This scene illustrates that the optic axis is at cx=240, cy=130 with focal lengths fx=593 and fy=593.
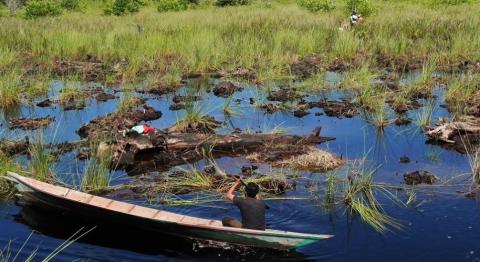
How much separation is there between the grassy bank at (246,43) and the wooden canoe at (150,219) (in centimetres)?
966

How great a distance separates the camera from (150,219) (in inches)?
289

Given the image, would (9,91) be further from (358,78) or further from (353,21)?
(353,21)

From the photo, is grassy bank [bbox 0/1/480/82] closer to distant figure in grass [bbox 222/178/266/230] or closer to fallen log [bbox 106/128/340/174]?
fallen log [bbox 106/128/340/174]

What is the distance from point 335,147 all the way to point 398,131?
1.80 m

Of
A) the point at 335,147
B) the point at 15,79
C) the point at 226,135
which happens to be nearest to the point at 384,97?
the point at 335,147

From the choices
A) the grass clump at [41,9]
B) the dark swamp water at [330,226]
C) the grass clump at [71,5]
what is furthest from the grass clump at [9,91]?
the grass clump at [71,5]

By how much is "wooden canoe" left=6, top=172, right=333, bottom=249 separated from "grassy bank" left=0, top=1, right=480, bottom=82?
31.7 feet

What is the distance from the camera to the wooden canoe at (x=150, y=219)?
22.2 feet

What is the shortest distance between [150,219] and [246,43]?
45.0 ft

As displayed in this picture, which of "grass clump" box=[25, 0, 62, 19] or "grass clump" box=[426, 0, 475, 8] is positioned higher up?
"grass clump" box=[426, 0, 475, 8]

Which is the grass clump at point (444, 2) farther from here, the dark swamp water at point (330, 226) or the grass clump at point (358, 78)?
the dark swamp water at point (330, 226)

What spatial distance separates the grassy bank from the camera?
19.0m

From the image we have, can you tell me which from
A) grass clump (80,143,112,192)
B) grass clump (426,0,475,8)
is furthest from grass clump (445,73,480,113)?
grass clump (426,0,475,8)

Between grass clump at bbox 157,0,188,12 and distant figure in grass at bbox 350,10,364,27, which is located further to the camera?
grass clump at bbox 157,0,188,12
